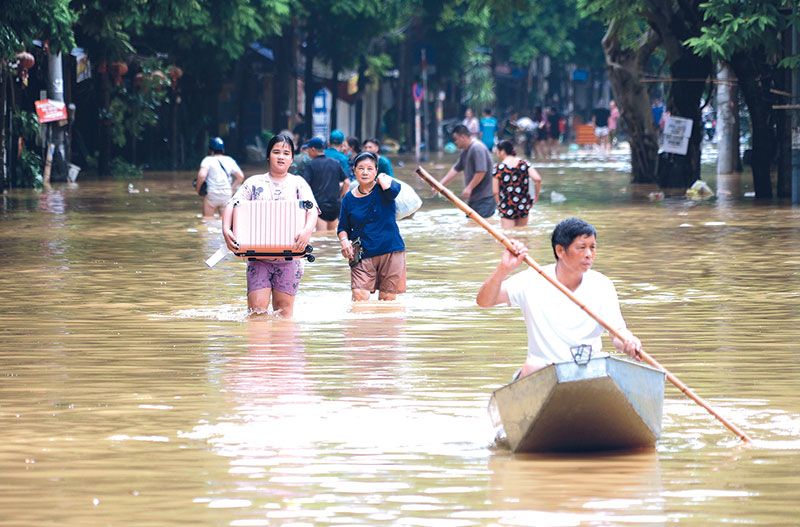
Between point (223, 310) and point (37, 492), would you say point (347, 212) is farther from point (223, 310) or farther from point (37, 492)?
point (37, 492)

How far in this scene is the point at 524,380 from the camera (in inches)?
325

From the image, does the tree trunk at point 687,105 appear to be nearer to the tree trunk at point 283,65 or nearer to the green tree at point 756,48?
the green tree at point 756,48

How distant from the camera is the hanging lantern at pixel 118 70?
40.1 m

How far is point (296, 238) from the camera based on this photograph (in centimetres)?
1332

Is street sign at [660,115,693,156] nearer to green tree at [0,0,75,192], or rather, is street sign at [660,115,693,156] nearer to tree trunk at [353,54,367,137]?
green tree at [0,0,75,192]

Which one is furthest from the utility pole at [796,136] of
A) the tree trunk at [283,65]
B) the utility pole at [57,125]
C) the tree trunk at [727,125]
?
the tree trunk at [283,65]

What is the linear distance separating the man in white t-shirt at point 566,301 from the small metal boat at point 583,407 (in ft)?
0.78

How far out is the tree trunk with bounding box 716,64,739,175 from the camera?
126 feet

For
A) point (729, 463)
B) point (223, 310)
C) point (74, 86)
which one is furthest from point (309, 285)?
point (74, 86)

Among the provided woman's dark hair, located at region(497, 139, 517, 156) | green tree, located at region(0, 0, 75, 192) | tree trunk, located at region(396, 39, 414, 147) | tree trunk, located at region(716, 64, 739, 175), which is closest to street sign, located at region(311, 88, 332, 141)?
tree trunk, located at region(396, 39, 414, 147)

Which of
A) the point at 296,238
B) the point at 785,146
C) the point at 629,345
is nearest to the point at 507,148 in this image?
the point at 785,146

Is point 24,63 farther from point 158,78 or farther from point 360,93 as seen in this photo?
point 360,93

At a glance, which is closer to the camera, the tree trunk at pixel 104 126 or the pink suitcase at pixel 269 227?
the pink suitcase at pixel 269 227

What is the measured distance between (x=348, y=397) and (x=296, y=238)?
3357mm
